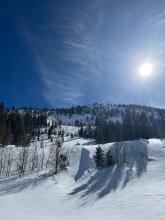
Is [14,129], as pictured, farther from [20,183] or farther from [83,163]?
[20,183]

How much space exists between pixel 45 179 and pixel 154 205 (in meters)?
33.1

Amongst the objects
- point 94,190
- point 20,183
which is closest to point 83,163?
point 20,183

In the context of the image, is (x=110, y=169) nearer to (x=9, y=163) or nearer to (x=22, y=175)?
(x=22, y=175)

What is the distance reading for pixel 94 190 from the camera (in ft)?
171

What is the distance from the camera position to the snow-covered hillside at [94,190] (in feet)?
109

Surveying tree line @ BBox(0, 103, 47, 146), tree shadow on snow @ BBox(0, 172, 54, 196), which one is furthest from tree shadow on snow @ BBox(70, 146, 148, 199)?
tree line @ BBox(0, 103, 47, 146)

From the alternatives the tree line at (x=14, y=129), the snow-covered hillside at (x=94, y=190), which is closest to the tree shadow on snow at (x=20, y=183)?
the snow-covered hillside at (x=94, y=190)

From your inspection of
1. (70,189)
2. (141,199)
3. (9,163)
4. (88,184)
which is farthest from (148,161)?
(9,163)

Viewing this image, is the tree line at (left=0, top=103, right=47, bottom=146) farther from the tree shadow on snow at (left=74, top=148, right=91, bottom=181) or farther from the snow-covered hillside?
the snow-covered hillside

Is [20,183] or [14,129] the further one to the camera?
[14,129]

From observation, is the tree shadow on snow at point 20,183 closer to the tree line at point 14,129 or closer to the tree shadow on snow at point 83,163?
the tree shadow on snow at point 83,163

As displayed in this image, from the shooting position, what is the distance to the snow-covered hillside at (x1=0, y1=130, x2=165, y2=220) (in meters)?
33.1

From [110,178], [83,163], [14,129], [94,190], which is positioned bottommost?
[94,190]

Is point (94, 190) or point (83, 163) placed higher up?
point (83, 163)
